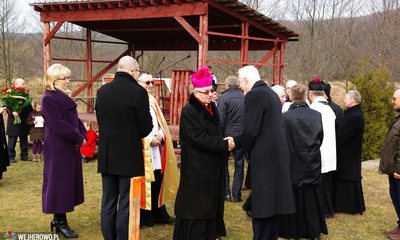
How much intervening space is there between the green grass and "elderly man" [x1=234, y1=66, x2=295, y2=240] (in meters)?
1.12

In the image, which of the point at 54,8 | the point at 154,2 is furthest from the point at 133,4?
the point at 54,8

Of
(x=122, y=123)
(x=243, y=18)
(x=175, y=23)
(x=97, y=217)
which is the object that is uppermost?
(x=175, y=23)

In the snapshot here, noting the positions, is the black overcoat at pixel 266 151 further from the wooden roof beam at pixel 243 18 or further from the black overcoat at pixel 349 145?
the wooden roof beam at pixel 243 18

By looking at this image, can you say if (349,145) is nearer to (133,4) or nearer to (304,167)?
(304,167)

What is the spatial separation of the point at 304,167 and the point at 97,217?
9.67ft

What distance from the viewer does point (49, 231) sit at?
5.03 metres

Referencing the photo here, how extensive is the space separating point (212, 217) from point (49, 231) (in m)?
2.20

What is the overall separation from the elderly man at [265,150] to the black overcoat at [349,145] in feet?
7.17

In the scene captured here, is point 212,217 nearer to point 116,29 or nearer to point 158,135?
point 158,135

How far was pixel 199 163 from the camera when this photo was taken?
4.14 metres

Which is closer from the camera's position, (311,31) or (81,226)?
(81,226)

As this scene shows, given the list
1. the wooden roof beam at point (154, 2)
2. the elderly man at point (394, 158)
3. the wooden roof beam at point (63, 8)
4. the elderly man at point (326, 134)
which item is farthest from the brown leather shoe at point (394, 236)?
the wooden roof beam at point (63, 8)

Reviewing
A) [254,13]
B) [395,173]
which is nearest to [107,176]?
[395,173]

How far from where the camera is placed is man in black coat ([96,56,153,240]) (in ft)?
13.0
